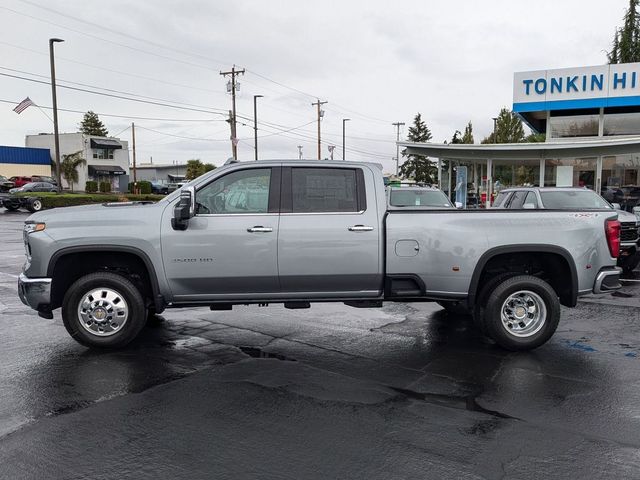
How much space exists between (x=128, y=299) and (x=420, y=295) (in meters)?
3.15

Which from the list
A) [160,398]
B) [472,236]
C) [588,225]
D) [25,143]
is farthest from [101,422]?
[25,143]

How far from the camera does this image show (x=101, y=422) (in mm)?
4312

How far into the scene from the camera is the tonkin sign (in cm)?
2633

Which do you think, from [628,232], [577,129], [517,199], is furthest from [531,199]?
[577,129]

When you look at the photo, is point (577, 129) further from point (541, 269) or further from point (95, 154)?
point (95, 154)

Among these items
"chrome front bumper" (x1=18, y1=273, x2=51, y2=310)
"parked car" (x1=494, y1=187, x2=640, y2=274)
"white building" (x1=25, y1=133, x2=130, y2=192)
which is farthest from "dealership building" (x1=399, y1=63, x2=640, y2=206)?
"white building" (x1=25, y1=133, x2=130, y2=192)

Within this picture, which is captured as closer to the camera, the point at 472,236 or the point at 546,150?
the point at 472,236

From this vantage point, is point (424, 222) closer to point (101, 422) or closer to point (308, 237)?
point (308, 237)

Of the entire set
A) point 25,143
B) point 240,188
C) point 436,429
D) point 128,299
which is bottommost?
point 436,429

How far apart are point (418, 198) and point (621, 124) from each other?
21204mm

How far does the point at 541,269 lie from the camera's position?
663 centimetres

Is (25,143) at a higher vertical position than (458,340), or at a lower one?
higher

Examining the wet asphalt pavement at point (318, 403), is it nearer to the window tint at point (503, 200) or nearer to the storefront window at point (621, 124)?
the window tint at point (503, 200)

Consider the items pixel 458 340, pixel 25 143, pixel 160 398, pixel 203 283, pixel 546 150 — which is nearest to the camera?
pixel 160 398
